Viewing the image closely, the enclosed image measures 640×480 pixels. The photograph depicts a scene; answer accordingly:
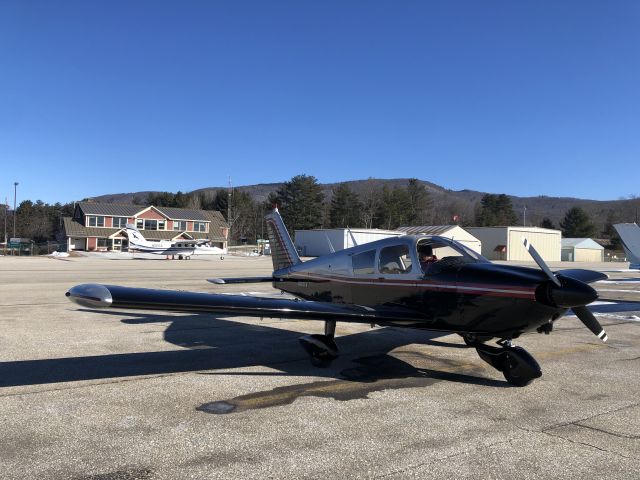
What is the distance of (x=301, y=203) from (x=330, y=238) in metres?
41.4

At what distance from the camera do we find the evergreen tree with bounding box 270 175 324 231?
10694 centimetres

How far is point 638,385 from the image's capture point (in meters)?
6.76

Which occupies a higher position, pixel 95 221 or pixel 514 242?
pixel 95 221

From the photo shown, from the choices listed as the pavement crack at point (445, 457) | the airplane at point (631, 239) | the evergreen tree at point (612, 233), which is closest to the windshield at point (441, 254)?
the pavement crack at point (445, 457)

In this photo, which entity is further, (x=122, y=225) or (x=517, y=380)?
(x=122, y=225)

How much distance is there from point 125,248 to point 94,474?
7568 centimetres

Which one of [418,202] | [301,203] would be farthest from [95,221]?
[418,202]

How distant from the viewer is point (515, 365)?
6.59 meters

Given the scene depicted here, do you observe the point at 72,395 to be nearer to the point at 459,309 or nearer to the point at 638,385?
the point at 459,309

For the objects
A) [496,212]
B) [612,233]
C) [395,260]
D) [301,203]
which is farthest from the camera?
[496,212]

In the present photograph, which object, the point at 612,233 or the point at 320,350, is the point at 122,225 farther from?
the point at 612,233

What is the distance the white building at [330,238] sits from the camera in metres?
63.3

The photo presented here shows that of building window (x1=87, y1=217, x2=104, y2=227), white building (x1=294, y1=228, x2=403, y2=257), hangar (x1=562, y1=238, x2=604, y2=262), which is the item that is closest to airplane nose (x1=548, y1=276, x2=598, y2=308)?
white building (x1=294, y1=228, x2=403, y2=257)

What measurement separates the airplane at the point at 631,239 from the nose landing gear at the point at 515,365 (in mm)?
20397
